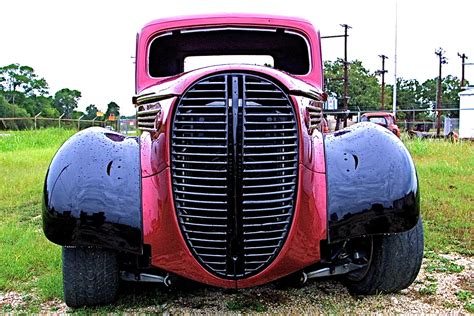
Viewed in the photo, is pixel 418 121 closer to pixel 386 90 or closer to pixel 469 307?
pixel 386 90

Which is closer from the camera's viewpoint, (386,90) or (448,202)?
(448,202)

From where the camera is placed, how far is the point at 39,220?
629 cm

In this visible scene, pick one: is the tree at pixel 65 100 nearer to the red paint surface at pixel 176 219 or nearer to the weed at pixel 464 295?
the red paint surface at pixel 176 219

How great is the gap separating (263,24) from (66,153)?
6.59 ft

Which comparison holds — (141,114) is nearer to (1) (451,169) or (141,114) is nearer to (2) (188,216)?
(2) (188,216)

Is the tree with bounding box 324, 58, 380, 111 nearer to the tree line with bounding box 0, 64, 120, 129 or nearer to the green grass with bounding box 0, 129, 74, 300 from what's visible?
the tree line with bounding box 0, 64, 120, 129

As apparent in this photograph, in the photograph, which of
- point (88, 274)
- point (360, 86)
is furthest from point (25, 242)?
point (360, 86)

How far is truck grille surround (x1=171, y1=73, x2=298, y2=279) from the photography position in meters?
2.81

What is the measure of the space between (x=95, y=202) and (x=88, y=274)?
0.54 meters

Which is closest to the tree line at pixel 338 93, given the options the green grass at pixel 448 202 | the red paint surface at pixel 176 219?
the green grass at pixel 448 202

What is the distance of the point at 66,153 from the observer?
315 centimetres

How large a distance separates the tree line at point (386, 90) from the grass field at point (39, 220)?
45.8 metres

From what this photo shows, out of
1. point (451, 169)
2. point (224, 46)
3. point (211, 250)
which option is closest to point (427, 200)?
point (451, 169)

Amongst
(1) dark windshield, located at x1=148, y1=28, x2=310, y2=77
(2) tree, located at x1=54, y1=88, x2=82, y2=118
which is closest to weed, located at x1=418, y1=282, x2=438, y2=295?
(1) dark windshield, located at x1=148, y1=28, x2=310, y2=77
